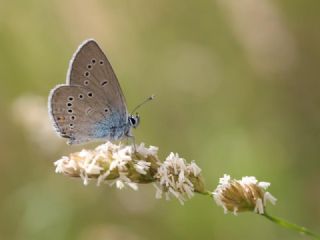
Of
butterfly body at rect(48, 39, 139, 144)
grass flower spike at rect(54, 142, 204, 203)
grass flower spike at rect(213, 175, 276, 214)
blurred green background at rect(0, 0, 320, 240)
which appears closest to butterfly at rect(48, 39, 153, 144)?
butterfly body at rect(48, 39, 139, 144)

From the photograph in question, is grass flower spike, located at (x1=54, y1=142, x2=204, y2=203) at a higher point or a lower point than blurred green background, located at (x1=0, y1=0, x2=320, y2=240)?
lower

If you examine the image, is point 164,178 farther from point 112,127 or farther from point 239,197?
point 112,127

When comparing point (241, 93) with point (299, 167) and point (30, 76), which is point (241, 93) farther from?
point (30, 76)

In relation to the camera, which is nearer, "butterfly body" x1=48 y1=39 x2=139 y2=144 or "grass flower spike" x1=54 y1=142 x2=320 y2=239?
"grass flower spike" x1=54 y1=142 x2=320 y2=239

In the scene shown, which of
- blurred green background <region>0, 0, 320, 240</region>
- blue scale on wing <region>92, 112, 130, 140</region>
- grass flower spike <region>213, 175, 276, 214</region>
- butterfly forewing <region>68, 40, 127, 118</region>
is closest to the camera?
grass flower spike <region>213, 175, 276, 214</region>

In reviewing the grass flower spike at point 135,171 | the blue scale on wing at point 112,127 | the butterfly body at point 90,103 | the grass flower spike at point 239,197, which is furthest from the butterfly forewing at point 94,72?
the grass flower spike at point 239,197

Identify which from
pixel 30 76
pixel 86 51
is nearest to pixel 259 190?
pixel 86 51

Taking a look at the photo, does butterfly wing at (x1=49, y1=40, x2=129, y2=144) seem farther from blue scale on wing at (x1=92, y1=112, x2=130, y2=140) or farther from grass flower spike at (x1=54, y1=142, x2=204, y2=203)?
grass flower spike at (x1=54, y1=142, x2=204, y2=203)

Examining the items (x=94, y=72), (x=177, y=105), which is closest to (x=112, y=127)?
(x=94, y=72)
